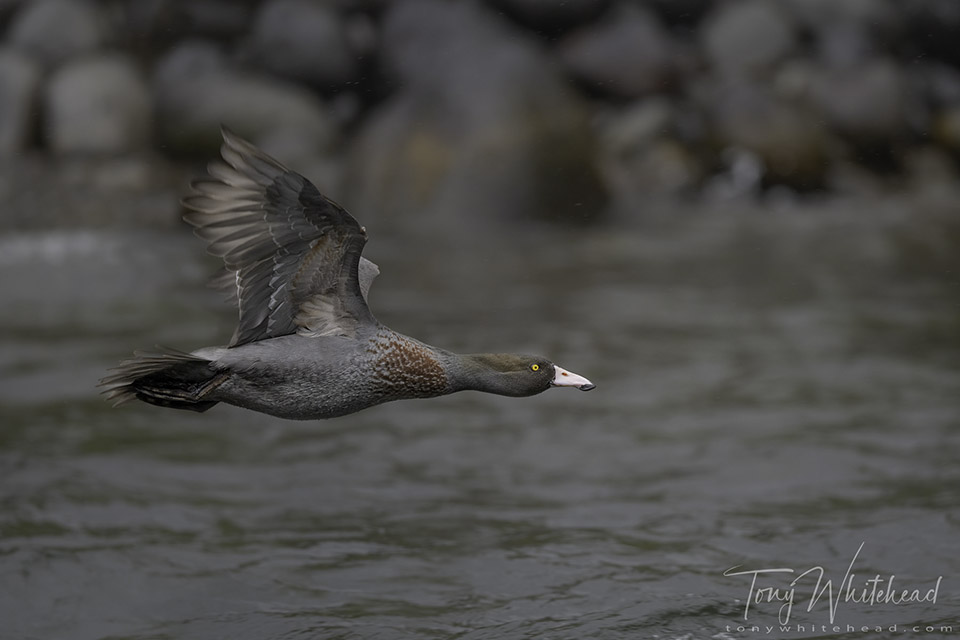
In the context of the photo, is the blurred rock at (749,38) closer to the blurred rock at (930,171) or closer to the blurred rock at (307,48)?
the blurred rock at (930,171)

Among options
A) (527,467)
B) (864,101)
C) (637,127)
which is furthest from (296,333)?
(864,101)

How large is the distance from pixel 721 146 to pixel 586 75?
7.03ft

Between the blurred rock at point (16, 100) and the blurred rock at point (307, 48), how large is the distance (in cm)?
275

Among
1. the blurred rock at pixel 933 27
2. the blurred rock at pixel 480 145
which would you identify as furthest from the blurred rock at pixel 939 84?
the blurred rock at pixel 480 145

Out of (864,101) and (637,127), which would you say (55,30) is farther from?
(864,101)


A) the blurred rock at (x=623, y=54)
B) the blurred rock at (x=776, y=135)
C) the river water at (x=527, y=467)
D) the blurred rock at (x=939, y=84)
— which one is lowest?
the river water at (x=527, y=467)

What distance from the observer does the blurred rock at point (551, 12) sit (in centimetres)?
1709

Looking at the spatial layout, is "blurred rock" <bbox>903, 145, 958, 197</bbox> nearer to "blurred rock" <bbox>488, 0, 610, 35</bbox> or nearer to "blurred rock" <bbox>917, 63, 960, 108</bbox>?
"blurred rock" <bbox>917, 63, 960, 108</bbox>

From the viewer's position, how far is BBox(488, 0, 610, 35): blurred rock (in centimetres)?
1709

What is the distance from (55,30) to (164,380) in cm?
1315

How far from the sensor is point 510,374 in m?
4.93

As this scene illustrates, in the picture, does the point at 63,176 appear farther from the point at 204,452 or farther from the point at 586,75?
the point at 204,452

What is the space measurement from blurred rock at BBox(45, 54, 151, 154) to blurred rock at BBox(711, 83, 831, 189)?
23.5 feet

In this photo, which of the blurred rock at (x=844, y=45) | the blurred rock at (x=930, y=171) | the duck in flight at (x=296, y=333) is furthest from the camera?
the blurred rock at (x=844, y=45)
